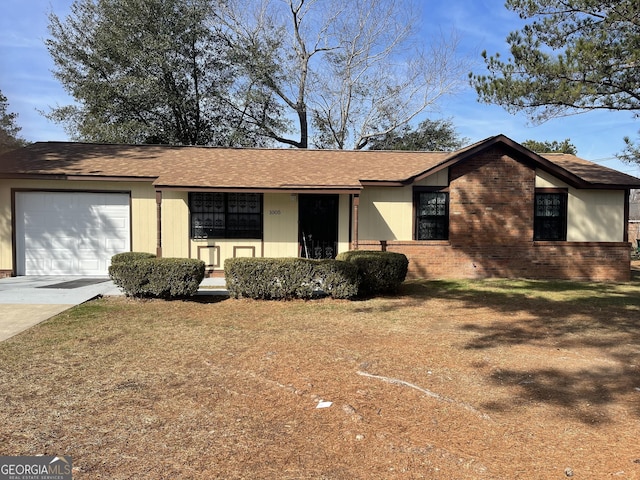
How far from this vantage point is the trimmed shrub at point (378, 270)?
973 centimetres

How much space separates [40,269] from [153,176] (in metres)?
4.15

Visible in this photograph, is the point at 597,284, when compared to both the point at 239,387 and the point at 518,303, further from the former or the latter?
the point at 239,387

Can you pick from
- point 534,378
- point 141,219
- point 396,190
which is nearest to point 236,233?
point 141,219

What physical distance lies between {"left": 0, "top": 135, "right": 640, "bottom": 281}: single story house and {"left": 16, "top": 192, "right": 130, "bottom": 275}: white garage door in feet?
0.09

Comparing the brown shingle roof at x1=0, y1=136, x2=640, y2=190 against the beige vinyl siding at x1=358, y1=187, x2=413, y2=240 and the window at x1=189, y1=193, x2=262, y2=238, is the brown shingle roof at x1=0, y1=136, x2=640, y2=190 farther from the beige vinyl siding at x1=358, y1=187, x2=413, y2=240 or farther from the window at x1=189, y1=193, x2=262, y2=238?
the window at x1=189, y1=193, x2=262, y2=238

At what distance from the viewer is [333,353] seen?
5.71 m

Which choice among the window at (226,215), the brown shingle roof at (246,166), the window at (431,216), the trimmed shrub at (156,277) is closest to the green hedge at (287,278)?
the trimmed shrub at (156,277)

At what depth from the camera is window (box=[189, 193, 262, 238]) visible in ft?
42.3

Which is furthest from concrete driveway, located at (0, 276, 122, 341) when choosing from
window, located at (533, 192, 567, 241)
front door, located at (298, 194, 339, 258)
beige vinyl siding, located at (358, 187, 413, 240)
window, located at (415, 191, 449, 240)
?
window, located at (533, 192, 567, 241)

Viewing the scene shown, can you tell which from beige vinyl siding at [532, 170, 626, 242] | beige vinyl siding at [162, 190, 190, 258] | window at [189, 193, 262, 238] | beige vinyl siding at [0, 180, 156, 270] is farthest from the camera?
beige vinyl siding at [532, 170, 626, 242]

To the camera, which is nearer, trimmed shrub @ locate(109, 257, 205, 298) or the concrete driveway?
the concrete driveway

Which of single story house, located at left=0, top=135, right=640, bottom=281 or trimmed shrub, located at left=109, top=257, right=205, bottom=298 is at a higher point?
single story house, located at left=0, top=135, right=640, bottom=281

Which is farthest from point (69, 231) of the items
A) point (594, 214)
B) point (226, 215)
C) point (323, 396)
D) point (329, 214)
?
point (594, 214)

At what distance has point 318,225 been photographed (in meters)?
13.4
